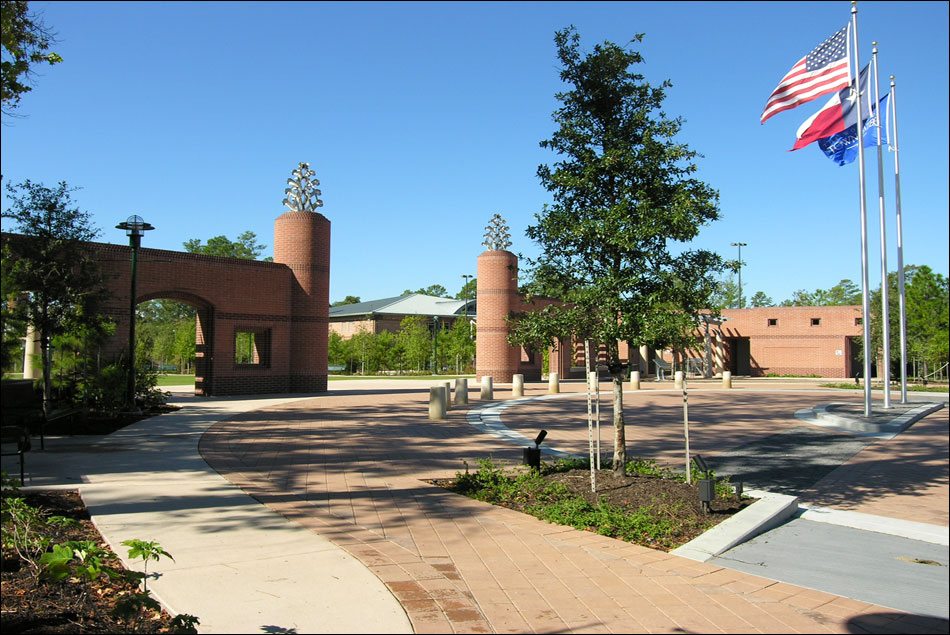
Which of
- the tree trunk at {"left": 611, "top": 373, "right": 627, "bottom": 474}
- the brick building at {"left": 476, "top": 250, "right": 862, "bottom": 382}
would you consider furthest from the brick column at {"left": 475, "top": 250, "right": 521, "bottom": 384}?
the tree trunk at {"left": 611, "top": 373, "right": 627, "bottom": 474}

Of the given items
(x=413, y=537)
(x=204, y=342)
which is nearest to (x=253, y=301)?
(x=204, y=342)

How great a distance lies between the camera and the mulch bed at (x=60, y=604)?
3.91m

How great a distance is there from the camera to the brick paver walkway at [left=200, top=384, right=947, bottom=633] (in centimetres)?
417

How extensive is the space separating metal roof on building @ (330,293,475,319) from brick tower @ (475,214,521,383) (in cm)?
2990

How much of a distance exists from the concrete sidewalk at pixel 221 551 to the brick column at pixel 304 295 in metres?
17.3

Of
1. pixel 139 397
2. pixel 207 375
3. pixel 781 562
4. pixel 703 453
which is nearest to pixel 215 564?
pixel 781 562

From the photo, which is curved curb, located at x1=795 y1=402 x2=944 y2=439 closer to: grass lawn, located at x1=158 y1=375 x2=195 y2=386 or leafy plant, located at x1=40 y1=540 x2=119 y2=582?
leafy plant, located at x1=40 y1=540 x2=119 y2=582

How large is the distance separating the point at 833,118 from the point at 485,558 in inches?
511

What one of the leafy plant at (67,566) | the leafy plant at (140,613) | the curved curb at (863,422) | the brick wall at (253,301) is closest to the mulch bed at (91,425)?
the brick wall at (253,301)

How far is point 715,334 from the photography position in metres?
52.8

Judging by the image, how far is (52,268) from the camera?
15508 mm

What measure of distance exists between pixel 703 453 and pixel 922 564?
22.9ft

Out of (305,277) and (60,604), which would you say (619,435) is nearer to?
(60,604)

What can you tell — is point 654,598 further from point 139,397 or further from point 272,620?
point 139,397
